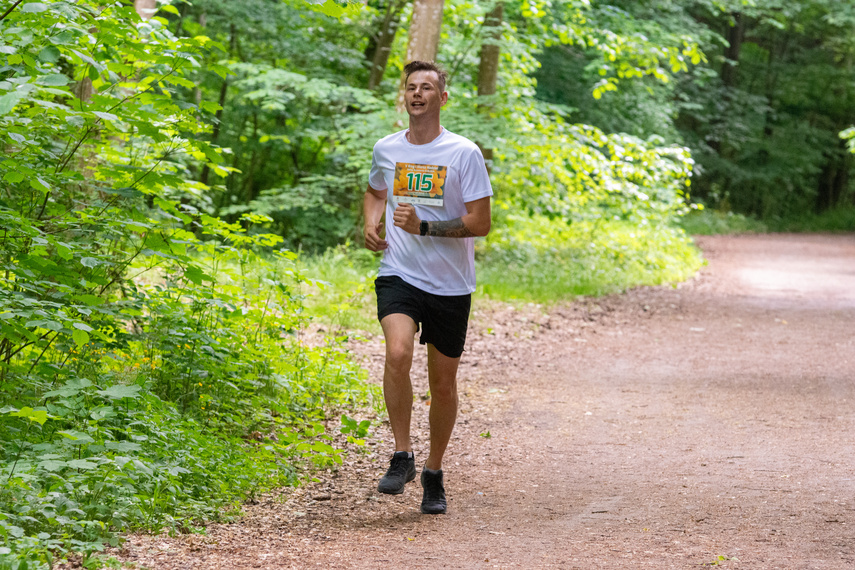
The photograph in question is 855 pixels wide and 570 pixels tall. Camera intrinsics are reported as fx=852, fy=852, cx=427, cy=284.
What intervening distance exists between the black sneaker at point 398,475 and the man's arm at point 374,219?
1.10 m

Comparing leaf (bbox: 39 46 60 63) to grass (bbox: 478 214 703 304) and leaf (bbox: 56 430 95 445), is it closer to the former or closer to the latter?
leaf (bbox: 56 430 95 445)

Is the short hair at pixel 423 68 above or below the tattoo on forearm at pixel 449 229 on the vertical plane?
above

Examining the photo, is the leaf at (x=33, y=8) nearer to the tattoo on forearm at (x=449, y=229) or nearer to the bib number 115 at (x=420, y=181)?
the bib number 115 at (x=420, y=181)

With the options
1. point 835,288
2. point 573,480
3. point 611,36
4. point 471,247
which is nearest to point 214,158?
point 471,247

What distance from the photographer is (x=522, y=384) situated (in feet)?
26.2

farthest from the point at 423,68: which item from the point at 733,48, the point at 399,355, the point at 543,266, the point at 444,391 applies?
the point at 733,48

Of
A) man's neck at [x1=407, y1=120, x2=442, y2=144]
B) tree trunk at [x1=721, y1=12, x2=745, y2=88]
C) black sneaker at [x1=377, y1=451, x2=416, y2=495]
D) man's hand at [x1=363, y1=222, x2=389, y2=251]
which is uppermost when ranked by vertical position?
tree trunk at [x1=721, y1=12, x2=745, y2=88]

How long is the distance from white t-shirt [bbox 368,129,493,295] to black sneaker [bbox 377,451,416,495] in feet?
2.96

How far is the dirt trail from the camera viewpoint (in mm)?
3811

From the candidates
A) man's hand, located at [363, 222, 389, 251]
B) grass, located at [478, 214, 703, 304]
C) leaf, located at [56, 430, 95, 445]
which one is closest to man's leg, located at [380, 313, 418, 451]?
man's hand, located at [363, 222, 389, 251]

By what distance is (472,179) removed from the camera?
4297mm

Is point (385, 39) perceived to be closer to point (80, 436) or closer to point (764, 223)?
point (80, 436)

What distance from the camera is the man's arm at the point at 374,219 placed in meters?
4.43

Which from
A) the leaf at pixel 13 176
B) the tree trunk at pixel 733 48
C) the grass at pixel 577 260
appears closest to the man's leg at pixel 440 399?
the leaf at pixel 13 176
